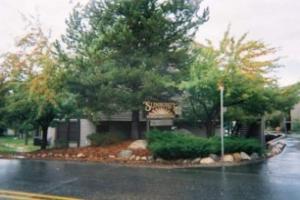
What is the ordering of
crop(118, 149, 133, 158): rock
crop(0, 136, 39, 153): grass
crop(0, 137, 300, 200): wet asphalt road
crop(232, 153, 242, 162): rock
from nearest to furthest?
crop(0, 137, 300, 200): wet asphalt road → crop(232, 153, 242, 162): rock → crop(118, 149, 133, 158): rock → crop(0, 136, 39, 153): grass

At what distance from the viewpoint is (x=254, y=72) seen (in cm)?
1320

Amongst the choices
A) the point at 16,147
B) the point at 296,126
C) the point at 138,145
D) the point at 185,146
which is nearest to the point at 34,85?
the point at 138,145

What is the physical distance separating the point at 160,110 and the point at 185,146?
2.91 meters

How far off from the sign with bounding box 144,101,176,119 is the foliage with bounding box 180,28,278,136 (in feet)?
3.34

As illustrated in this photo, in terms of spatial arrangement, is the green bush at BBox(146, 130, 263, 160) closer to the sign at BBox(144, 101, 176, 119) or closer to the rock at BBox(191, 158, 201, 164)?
the rock at BBox(191, 158, 201, 164)

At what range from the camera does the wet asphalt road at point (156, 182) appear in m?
6.70

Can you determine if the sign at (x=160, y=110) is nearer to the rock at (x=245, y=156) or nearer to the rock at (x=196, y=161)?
the rock at (x=196, y=161)

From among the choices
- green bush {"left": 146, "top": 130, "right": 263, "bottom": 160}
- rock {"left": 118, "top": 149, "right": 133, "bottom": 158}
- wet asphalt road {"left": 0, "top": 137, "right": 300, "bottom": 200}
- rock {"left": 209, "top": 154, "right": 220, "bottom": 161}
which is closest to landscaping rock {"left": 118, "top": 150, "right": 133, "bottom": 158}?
rock {"left": 118, "top": 149, "right": 133, "bottom": 158}

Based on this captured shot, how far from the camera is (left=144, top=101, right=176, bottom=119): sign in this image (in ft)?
45.6

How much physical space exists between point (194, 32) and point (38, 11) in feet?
25.1

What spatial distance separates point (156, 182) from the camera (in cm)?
803

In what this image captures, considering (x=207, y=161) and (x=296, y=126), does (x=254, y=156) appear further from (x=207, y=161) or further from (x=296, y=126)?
(x=296, y=126)

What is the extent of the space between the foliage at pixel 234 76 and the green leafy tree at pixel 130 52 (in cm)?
120

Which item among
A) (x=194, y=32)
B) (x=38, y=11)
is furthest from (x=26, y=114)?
(x=194, y=32)
